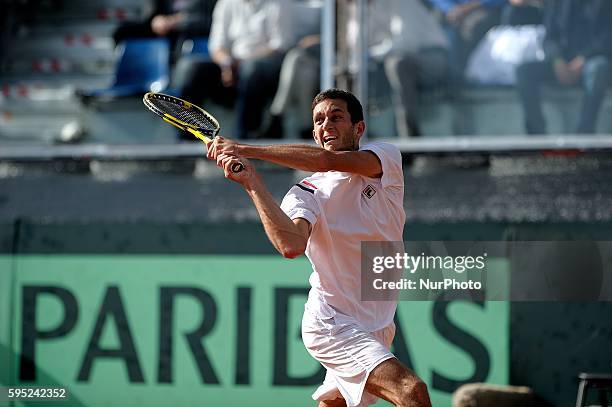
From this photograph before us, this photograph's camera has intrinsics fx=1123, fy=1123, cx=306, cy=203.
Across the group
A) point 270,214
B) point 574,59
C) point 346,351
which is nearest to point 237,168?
point 270,214

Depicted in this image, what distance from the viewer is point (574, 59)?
8.65 m

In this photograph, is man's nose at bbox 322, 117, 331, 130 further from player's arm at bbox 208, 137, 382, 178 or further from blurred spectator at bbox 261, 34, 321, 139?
blurred spectator at bbox 261, 34, 321, 139

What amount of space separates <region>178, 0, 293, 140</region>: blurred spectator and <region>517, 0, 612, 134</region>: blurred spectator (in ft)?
6.65

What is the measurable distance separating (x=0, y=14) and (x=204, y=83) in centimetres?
294

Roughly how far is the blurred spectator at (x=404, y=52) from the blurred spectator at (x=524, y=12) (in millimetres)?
539

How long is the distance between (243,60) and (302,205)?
4303 millimetres

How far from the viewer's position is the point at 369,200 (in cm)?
552

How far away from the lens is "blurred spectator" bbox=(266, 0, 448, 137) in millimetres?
8922

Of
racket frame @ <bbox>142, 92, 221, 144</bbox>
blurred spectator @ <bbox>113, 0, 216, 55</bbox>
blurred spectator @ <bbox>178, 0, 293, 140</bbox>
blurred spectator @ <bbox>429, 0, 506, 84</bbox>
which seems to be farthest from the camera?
blurred spectator @ <bbox>113, 0, 216, 55</bbox>

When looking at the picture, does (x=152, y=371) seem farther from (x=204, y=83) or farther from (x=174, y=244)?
(x=204, y=83)

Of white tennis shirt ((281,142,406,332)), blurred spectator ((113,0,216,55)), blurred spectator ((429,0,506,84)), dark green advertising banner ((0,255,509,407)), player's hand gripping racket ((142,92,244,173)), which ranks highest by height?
blurred spectator ((113,0,216,55))

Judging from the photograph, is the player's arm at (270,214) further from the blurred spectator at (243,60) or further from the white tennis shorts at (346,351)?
the blurred spectator at (243,60)

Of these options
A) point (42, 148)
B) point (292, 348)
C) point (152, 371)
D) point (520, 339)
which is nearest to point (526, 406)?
point (520, 339)

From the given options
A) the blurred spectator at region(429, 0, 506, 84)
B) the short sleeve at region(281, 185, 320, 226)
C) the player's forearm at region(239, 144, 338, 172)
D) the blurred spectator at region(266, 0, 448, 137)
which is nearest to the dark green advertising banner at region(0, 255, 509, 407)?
the blurred spectator at region(266, 0, 448, 137)
